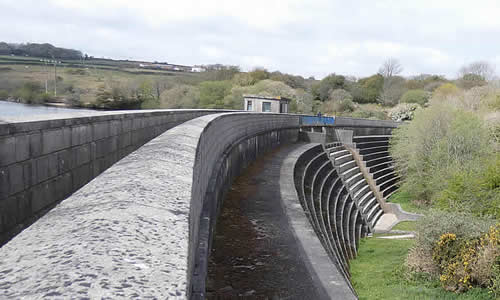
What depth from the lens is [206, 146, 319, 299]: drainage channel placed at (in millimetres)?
4363

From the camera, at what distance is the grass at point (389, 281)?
11.6m

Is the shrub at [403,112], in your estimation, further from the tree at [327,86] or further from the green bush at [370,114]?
the tree at [327,86]


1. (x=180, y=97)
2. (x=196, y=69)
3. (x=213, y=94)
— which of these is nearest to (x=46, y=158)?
(x=180, y=97)

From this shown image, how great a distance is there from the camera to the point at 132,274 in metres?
1.25

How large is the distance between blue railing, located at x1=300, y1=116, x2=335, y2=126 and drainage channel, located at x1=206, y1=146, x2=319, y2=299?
60.9 feet

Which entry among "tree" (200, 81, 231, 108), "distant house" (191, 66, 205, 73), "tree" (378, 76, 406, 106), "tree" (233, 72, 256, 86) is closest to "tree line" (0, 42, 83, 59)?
"tree" (200, 81, 231, 108)

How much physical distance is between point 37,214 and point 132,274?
9.58ft

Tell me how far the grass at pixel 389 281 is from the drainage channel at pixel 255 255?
5578 mm

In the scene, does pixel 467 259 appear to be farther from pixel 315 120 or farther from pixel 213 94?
pixel 213 94

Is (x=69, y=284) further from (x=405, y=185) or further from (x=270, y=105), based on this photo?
(x=270, y=105)

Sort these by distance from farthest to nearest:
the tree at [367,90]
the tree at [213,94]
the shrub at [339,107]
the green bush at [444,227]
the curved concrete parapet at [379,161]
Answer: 1. the tree at [367,90]
2. the shrub at [339,107]
3. the tree at [213,94]
4. the curved concrete parapet at [379,161]
5. the green bush at [444,227]

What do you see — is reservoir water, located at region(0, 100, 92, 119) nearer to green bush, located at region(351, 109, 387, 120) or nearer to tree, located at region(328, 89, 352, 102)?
green bush, located at region(351, 109, 387, 120)

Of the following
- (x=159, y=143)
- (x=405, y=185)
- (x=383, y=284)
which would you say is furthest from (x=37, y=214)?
(x=405, y=185)

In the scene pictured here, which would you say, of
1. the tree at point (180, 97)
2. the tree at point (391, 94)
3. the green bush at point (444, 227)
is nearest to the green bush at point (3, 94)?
the green bush at point (444, 227)
